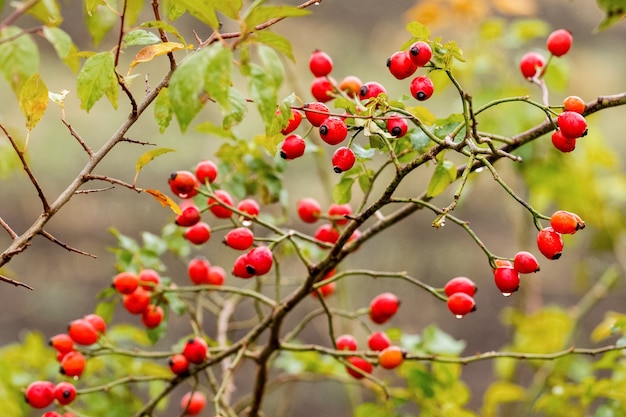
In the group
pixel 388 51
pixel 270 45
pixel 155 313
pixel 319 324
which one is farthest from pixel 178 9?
pixel 388 51

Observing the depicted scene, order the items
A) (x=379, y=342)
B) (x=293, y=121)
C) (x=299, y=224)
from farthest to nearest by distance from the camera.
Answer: (x=299, y=224)
(x=379, y=342)
(x=293, y=121)

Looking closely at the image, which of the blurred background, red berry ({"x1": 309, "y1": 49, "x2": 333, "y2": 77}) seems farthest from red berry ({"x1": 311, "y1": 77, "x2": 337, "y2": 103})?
the blurred background

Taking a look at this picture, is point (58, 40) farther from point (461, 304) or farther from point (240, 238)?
point (461, 304)

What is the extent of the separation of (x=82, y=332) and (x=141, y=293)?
97 millimetres

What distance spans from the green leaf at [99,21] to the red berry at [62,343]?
45 cm

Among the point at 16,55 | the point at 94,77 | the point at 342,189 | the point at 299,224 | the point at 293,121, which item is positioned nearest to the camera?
the point at 16,55

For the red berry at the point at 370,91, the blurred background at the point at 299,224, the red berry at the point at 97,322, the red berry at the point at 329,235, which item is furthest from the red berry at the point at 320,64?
the blurred background at the point at 299,224

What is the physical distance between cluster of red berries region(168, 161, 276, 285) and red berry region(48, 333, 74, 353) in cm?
20

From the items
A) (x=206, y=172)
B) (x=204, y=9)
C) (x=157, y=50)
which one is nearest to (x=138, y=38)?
(x=157, y=50)

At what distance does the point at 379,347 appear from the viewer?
102 centimetres

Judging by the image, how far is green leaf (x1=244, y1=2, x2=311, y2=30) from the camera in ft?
1.89

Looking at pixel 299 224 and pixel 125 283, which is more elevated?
pixel 299 224

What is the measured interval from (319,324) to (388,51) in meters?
1.56

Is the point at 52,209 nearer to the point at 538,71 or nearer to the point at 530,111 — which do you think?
the point at 538,71
